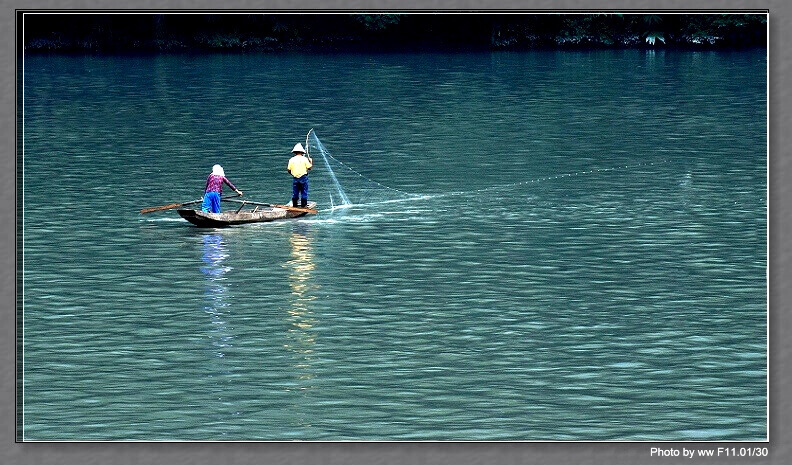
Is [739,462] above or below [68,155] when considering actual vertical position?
below

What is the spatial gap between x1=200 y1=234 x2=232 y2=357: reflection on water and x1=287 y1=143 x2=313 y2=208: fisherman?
10.8 ft

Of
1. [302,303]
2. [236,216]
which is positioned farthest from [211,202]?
[302,303]

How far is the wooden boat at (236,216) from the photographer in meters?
43.7

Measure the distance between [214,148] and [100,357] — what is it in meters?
35.4

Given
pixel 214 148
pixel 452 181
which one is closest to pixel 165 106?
pixel 214 148

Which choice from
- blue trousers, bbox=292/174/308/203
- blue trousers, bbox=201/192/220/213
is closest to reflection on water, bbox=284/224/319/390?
blue trousers, bbox=292/174/308/203

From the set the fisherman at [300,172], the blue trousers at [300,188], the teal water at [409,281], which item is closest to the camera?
the teal water at [409,281]

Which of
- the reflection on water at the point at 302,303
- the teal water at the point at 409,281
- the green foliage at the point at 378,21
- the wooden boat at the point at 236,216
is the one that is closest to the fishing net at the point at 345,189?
the teal water at the point at 409,281

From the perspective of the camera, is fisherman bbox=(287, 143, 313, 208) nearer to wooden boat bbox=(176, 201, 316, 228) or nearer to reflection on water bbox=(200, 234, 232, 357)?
wooden boat bbox=(176, 201, 316, 228)

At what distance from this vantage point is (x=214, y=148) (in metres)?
64.7

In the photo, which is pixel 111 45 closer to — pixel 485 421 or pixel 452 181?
pixel 452 181

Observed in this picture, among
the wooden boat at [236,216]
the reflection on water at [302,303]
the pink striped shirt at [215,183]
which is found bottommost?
the reflection on water at [302,303]

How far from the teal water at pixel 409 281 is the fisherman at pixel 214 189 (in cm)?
77

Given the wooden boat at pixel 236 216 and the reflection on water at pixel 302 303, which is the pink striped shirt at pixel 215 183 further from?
the reflection on water at pixel 302 303
